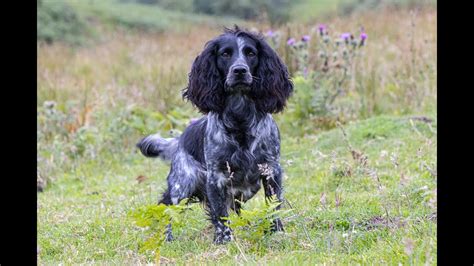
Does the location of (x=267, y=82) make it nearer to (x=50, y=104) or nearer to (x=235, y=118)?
(x=235, y=118)

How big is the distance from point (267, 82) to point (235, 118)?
Result: 362mm

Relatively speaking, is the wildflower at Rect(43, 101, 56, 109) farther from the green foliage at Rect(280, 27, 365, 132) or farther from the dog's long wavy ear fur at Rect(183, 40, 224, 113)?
the dog's long wavy ear fur at Rect(183, 40, 224, 113)

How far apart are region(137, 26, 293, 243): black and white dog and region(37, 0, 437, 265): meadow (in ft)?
0.88

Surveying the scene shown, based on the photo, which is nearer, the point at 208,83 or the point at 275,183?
the point at 275,183

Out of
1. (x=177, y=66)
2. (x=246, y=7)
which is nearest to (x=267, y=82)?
(x=177, y=66)

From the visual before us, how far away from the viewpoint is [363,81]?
10.9 metres

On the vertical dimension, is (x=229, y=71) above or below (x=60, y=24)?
below

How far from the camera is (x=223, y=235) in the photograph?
539cm

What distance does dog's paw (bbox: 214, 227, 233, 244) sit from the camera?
5288 millimetres

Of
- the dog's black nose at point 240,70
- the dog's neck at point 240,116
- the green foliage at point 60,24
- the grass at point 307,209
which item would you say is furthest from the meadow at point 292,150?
the green foliage at point 60,24
